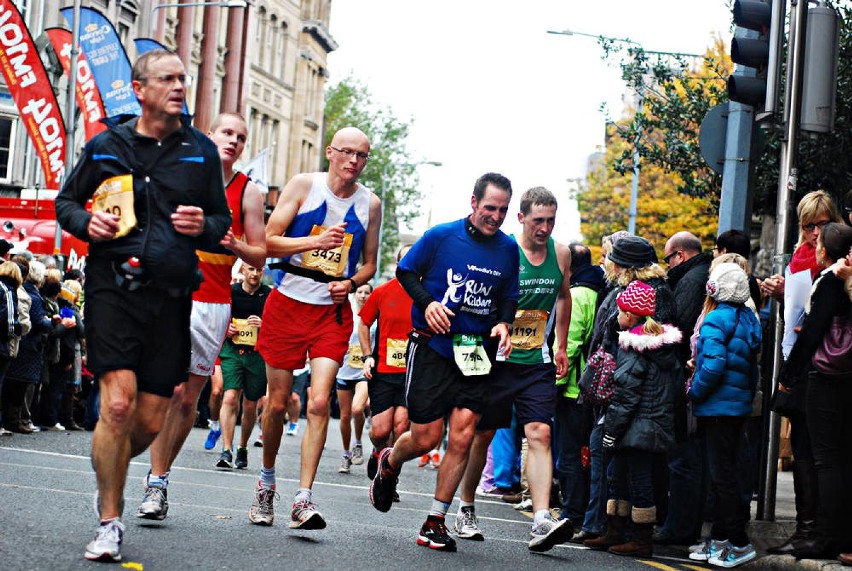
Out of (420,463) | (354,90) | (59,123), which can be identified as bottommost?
(420,463)

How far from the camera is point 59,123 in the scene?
29.0m

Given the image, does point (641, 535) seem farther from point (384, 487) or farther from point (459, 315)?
point (459, 315)

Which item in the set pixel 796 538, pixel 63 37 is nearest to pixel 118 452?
pixel 796 538

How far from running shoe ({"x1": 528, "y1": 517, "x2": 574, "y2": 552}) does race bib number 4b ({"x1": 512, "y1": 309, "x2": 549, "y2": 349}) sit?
1233mm

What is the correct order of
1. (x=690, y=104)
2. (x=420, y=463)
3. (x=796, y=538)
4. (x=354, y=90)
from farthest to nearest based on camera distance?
(x=354, y=90), (x=690, y=104), (x=420, y=463), (x=796, y=538)

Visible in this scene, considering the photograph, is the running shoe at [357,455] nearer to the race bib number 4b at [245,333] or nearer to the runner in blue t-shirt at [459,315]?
the race bib number 4b at [245,333]

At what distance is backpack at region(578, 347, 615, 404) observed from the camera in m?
10.1

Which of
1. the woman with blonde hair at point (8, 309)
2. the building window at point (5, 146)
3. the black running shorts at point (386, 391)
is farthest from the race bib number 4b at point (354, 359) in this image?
the building window at point (5, 146)

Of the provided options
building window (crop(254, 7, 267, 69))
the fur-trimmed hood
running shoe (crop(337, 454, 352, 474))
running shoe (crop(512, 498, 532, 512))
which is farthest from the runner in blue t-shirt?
building window (crop(254, 7, 267, 69))

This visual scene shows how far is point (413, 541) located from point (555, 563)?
34.0 inches

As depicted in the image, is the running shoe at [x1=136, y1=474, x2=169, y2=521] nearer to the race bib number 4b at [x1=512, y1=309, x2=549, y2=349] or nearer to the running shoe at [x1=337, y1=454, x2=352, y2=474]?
the race bib number 4b at [x1=512, y1=309, x2=549, y2=349]

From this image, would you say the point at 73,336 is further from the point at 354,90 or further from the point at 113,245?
the point at 354,90

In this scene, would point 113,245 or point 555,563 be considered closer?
point 113,245

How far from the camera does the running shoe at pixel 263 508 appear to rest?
356 inches
